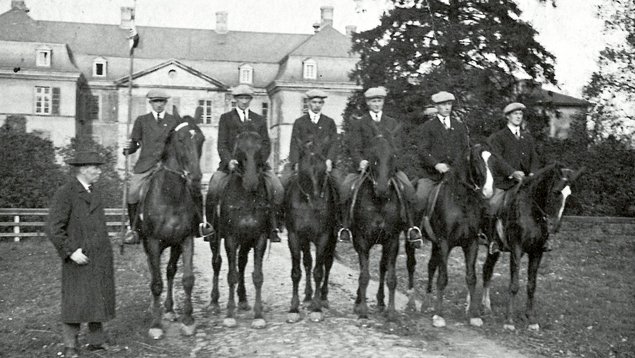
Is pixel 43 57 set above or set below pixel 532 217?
above

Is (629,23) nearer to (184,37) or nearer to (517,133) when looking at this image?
(517,133)

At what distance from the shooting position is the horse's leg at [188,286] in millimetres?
9141

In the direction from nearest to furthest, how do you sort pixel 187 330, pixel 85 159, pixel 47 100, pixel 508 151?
1. pixel 85 159
2. pixel 187 330
3. pixel 508 151
4. pixel 47 100

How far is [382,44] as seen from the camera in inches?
1212

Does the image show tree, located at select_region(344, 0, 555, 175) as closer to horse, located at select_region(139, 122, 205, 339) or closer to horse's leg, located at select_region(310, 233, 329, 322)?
horse's leg, located at select_region(310, 233, 329, 322)

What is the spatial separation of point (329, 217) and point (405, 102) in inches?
718

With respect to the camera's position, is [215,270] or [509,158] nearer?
[215,270]

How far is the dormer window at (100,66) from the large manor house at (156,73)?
0.08m

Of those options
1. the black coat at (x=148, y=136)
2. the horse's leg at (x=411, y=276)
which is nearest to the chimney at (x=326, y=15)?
the horse's leg at (x=411, y=276)

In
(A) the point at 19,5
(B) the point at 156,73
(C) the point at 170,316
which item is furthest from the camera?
(A) the point at 19,5

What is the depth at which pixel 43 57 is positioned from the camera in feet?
184

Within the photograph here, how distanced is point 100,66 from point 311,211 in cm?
5417

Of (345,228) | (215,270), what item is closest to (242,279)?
(215,270)

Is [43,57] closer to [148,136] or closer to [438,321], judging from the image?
[148,136]
